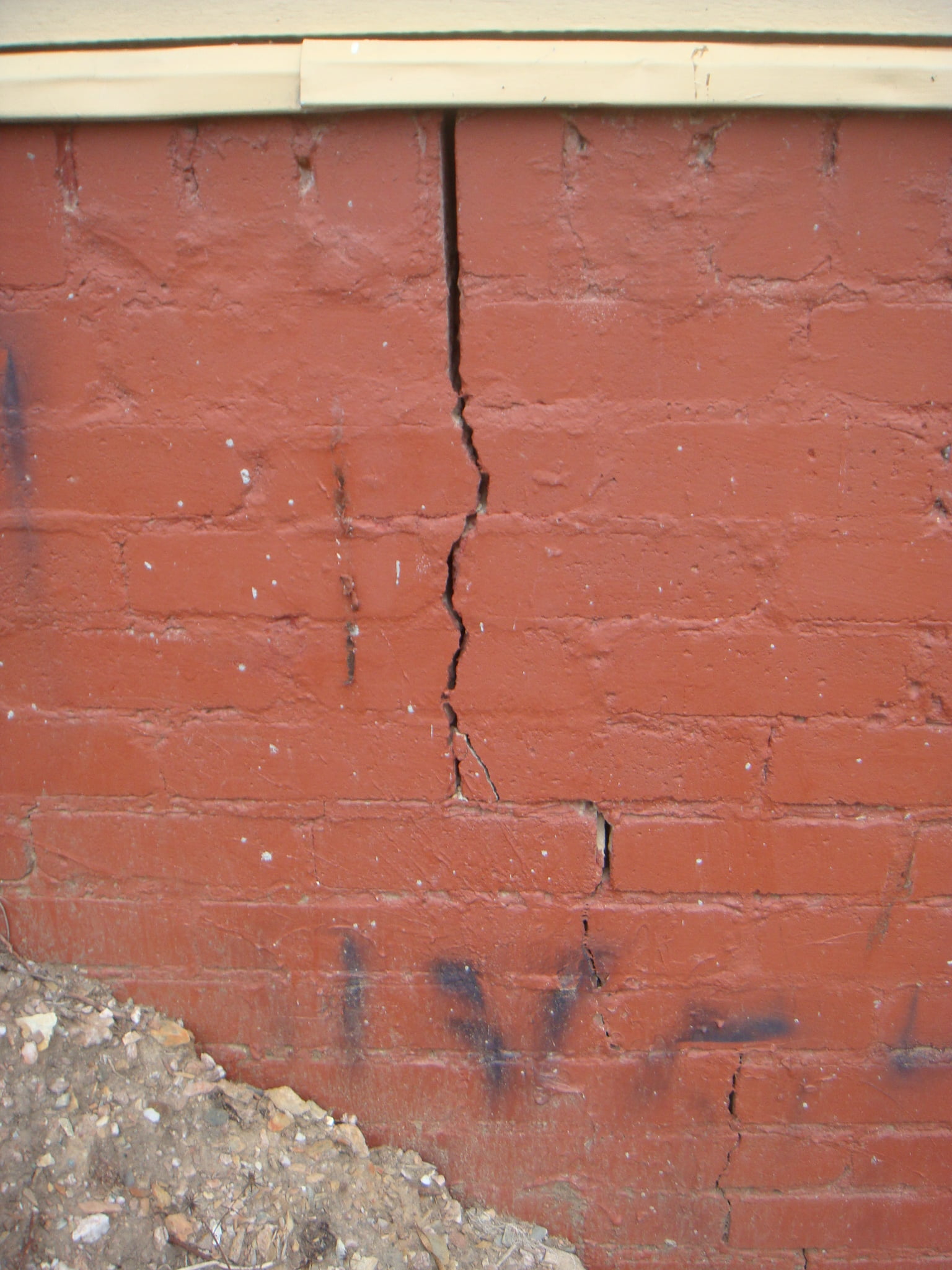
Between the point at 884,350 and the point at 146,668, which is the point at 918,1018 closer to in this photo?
the point at 884,350

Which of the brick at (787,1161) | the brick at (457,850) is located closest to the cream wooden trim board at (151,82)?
the brick at (457,850)

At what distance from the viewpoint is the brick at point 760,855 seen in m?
1.85

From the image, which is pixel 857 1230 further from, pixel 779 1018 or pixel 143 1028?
pixel 143 1028

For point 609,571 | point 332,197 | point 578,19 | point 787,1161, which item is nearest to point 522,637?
point 609,571

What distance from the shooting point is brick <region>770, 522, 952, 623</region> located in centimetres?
167

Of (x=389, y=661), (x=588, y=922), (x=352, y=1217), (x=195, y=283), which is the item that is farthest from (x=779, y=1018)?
(x=195, y=283)

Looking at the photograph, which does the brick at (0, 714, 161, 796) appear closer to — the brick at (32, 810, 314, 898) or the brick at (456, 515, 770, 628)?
the brick at (32, 810, 314, 898)

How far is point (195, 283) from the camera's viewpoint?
1.61 meters

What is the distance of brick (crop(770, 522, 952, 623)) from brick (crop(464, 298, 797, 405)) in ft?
0.91

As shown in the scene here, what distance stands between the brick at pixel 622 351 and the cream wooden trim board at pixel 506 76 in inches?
13.4

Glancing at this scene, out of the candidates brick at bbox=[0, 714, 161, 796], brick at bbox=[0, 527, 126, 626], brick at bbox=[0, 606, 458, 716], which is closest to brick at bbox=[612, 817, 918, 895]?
brick at bbox=[0, 606, 458, 716]

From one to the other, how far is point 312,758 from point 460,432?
2.52 feet

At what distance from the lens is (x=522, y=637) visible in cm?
176

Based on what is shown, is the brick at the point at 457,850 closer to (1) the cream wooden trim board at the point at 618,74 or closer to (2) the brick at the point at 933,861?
(2) the brick at the point at 933,861
